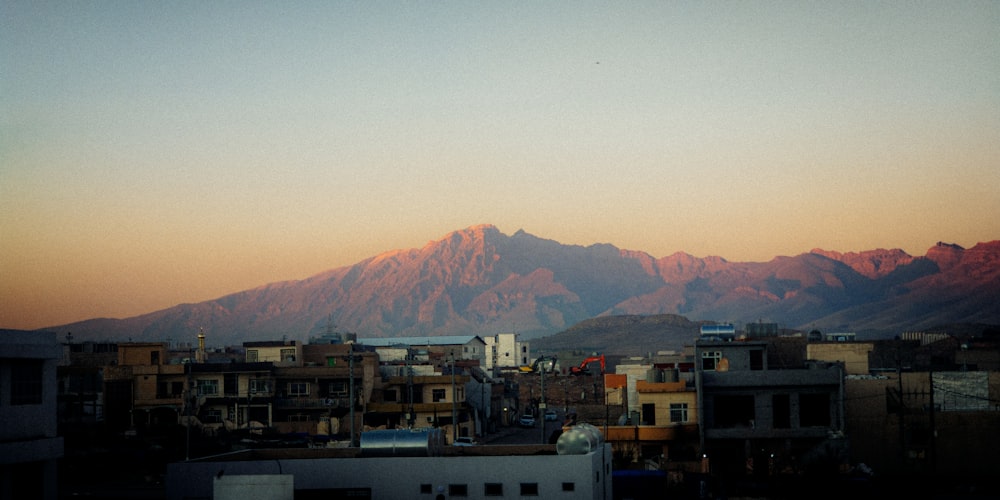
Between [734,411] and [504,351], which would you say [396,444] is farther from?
[504,351]

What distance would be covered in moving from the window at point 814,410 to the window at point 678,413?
5559 millimetres

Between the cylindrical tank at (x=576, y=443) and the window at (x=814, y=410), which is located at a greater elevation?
the cylindrical tank at (x=576, y=443)

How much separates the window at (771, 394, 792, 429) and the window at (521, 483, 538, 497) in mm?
24465

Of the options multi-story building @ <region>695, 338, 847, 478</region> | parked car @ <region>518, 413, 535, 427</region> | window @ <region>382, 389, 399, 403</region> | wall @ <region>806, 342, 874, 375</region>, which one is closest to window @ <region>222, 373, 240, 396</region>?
window @ <region>382, 389, 399, 403</region>

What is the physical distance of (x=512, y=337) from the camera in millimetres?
165000

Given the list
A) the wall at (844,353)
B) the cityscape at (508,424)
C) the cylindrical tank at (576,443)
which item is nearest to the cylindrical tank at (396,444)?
the cityscape at (508,424)

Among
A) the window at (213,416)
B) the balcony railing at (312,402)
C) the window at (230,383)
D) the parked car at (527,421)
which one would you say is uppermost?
the window at (230,383)

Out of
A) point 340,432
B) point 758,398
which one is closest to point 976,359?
point 758,398

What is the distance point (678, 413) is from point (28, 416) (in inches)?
1240

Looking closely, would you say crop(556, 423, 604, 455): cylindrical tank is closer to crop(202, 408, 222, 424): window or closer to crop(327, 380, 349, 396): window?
crop(327, 380, 349, 396): window

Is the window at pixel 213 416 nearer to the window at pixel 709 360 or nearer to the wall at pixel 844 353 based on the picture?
the window at pixel 709 360

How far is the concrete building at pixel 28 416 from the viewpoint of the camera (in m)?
35.2

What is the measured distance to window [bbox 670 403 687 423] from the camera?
5762cm

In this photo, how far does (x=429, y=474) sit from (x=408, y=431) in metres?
2.39
